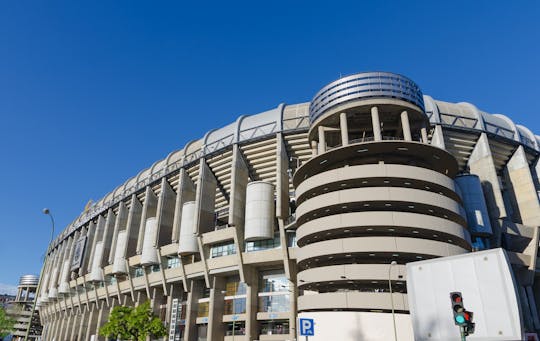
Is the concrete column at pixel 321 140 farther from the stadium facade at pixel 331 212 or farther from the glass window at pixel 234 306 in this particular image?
the glass window at pixel 234 306

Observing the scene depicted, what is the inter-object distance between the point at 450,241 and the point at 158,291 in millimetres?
47546

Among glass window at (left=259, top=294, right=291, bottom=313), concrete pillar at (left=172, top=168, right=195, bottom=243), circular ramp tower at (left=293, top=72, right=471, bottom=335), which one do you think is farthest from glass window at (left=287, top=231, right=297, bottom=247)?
concrete pillar at (left=172, top=168, right=195, bottom=243)

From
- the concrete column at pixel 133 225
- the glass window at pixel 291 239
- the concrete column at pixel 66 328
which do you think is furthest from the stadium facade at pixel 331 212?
the concrete column at pixel 66 328

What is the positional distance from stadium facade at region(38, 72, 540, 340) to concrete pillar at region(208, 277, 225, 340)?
0.21 metres

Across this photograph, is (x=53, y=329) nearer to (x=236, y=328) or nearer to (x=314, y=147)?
(x=236, y=328)

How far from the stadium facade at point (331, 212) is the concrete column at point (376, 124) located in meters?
0.16

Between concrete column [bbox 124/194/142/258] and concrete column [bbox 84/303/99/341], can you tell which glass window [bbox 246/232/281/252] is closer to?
concrete column [bbox 124/194/142/258]

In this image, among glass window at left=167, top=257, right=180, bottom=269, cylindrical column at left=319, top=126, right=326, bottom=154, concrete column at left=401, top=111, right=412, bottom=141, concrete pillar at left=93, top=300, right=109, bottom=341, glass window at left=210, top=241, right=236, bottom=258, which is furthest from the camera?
concrete pillar at left=93, top=300, right=109, bottom=341

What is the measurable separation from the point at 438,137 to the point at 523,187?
16.5 meters

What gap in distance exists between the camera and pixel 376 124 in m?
43.3

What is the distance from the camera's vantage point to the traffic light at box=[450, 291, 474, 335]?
984 cm

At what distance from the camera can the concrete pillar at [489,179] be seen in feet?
155

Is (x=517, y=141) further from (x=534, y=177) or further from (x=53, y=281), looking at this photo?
(x=53, y=281)

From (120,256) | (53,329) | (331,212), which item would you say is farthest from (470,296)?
(53,329)
